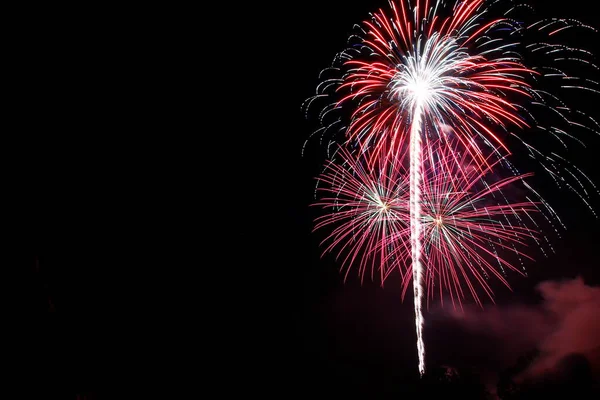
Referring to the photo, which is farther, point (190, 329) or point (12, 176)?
point (190, 329)

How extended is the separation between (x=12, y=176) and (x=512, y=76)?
9918mm

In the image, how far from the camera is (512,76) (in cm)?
733

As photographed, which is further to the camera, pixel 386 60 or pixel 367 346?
pixel 367 346

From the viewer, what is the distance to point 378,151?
28.1 ft

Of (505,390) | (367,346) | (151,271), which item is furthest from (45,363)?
(505,390)

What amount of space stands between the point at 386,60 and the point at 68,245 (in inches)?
350

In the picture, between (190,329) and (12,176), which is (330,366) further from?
(12,176)

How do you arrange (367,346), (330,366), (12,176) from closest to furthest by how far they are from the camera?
(12,176) → (330,366) → (367,346)

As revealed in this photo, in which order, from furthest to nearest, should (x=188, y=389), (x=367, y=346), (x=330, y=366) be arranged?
(x=367, y=346) < (x=330, y=366) < (x=188, y=389)

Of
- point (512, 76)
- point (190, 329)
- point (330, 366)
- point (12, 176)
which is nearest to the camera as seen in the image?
point (512, 76)

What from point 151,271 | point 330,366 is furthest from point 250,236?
point 330,366

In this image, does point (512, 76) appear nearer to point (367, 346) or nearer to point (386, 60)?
point (386, 60)

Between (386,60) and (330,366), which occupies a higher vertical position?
(386,60)

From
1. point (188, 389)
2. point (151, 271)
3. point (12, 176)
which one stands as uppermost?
point (12, 176)
